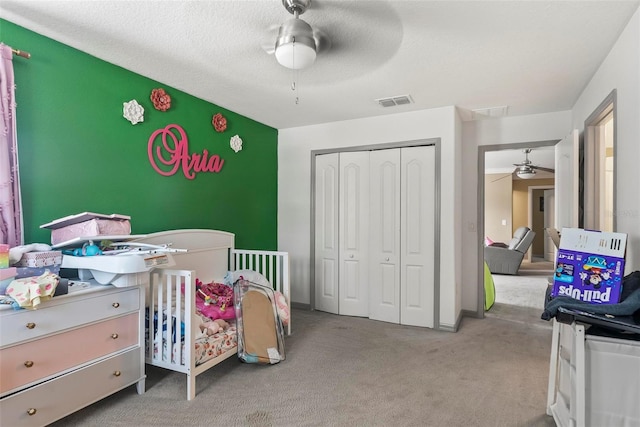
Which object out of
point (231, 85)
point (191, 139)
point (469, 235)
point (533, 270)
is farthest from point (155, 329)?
point (533, 270)

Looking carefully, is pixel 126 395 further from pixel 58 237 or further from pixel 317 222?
pixel 317 222

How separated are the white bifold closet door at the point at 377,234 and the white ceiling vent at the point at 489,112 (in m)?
0.68

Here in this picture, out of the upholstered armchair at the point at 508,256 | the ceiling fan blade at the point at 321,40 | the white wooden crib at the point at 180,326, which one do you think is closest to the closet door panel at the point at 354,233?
the white wooden crib at the point at 180,326

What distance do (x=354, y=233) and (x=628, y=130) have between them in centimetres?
260

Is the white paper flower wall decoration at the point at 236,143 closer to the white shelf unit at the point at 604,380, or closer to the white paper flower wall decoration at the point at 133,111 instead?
the white paper flower wall decoration at the point at 133,111

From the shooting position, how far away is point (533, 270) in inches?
298

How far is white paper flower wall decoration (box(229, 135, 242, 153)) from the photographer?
3740mm

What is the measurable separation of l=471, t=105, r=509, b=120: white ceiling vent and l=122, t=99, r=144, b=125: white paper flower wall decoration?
320 centimetres

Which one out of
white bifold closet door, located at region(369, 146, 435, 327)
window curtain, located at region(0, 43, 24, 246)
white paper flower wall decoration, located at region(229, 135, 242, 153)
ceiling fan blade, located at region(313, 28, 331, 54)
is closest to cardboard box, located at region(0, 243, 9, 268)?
window curtain, located at region(0, 43, 24, 246)

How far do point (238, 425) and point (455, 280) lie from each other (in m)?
2.54

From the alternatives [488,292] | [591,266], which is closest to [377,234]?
[488,292]

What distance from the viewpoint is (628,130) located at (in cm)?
195

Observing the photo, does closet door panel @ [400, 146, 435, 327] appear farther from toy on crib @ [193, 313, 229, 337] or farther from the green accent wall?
toy on crib @ [193, 313, 229, 337]

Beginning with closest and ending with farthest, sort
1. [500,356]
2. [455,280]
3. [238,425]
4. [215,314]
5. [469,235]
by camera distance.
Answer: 1. [238,425]
2. [215,314]
3. [500,356]
4. [455,280]
5. [469,235]
